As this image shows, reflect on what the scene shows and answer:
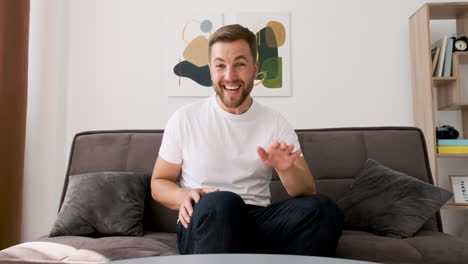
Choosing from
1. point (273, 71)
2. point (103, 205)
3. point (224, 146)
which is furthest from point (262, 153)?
point (273, 71)

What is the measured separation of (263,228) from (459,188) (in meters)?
1.99

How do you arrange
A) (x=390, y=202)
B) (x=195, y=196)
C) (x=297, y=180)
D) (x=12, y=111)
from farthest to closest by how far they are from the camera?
(x=12, y=111) → (x=390, y=202) → (x=297, y=180) → (x=195, y=196)

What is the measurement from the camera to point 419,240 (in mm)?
1556

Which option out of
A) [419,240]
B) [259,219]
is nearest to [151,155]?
[259,219]

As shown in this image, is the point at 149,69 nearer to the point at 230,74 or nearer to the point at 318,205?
the point at 230,74

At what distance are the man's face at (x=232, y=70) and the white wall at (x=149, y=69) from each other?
4.67ft

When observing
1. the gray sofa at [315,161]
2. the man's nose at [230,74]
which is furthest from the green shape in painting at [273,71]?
the man's nose at [230,74]

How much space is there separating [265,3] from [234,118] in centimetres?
172

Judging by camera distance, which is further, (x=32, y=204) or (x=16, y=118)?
(x=32, y=204)

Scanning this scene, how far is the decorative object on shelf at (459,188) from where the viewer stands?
2.57 meters

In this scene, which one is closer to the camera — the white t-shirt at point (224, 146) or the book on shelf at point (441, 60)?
the white t-shirt at point (224, 146)

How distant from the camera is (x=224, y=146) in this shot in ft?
4.97

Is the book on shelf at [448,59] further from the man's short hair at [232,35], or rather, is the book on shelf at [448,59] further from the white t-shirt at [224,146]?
the man's short hair at [232,35]

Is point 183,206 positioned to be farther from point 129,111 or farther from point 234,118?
point 129,111
